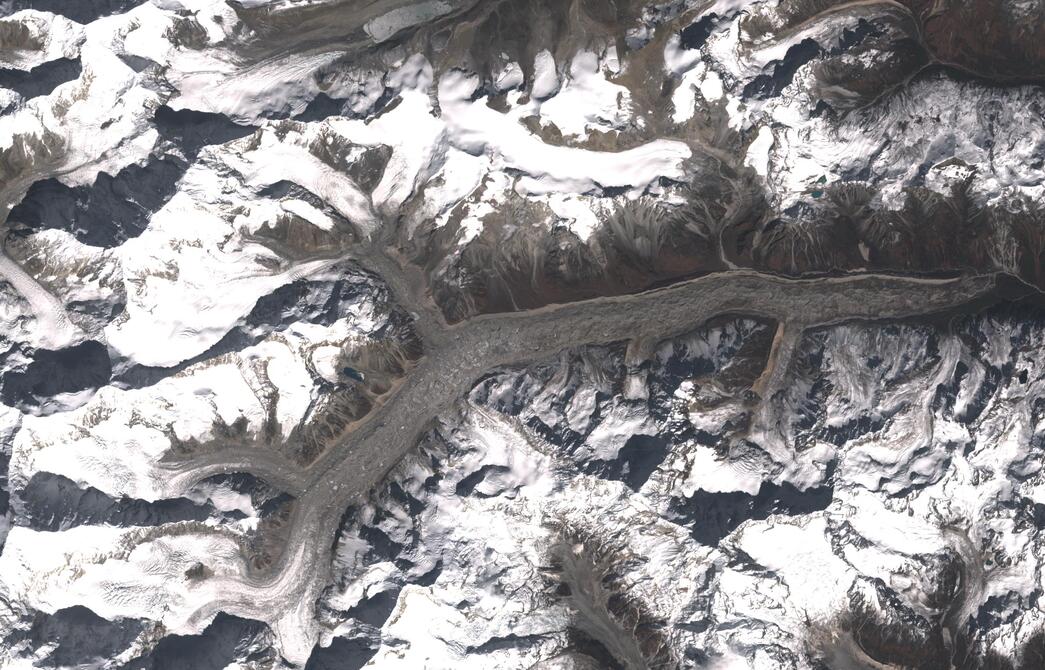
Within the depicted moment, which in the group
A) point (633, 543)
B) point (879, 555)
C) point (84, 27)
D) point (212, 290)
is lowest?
point (879, 555)

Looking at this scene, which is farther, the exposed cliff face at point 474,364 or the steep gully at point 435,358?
the steep gully at point 435,358

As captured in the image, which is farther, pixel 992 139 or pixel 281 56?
pixel 281 56

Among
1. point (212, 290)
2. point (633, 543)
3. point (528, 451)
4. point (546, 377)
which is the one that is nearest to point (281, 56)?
point (212, 290)

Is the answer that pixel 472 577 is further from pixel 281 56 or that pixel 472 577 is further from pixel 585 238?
pixel 281 56

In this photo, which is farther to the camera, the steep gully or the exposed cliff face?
the steep gully
